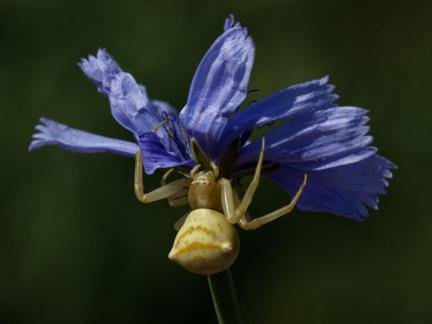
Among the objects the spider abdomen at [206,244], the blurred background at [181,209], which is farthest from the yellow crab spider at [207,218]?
the blurred background at [181,209]

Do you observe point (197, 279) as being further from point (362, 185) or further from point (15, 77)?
point (362, 185)

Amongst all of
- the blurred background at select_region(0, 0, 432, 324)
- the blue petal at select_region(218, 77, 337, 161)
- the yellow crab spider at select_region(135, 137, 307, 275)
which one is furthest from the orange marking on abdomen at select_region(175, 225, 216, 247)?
the blurred background at select_region(0, 0, 432, 324)

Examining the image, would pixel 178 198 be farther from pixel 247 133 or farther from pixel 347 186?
pixel 347 186

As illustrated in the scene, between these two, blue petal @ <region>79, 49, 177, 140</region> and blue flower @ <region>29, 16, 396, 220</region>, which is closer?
blue flower @ <region>29, 16, 396, 220</region>

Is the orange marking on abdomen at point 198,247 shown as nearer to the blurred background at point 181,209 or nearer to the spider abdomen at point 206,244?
the spider abdomen at point 206,244

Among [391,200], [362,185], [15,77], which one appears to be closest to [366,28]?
[391,200]

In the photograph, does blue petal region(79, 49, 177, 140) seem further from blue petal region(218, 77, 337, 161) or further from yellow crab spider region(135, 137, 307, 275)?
blue petal region(218, 77, 337, 161)
